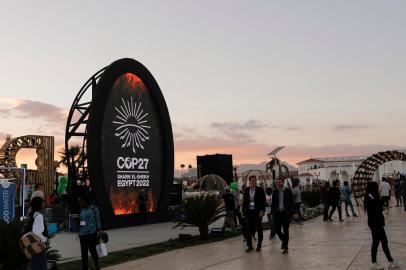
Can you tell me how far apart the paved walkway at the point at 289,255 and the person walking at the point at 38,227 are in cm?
295

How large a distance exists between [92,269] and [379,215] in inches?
216

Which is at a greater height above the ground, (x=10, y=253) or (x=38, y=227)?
(x=38, y=227)

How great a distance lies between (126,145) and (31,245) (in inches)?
620

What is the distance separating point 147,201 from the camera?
2412 centimetres

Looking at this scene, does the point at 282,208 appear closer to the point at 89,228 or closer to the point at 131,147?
the point at 89,228

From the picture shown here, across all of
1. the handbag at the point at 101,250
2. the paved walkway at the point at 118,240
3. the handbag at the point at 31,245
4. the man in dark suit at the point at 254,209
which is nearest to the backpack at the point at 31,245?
the handbag at the point at 31,245

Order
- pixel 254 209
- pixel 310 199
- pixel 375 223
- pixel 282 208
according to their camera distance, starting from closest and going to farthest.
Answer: pixel 375 223, pixel 254 209, pixel 282 208, pixel 310 199

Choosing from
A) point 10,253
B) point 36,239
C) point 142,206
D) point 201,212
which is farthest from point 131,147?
point 36,239

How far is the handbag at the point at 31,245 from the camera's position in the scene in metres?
7.34

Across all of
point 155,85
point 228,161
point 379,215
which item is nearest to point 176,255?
point 379,215

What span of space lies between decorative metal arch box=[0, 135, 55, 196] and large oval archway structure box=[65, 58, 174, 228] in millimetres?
9059

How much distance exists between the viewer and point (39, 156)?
104ft

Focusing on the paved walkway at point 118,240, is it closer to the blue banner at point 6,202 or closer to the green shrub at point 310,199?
the blue banner at point 6,202

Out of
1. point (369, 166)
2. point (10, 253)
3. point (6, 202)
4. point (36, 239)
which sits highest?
point (369, 166)
